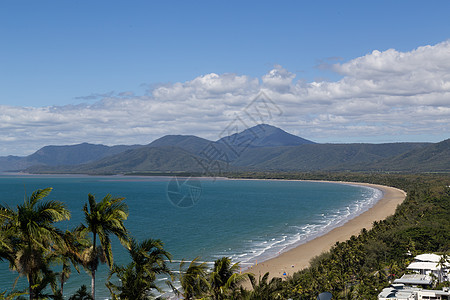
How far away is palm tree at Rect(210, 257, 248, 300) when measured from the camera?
57.5ft

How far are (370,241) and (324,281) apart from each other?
1940 centimetres

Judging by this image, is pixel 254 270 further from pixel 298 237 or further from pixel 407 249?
pixel 298 237

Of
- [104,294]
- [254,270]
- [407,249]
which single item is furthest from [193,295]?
[407,249]

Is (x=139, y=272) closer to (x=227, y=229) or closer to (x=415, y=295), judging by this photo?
(x=415, y=295)

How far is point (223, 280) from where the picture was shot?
1834 cm

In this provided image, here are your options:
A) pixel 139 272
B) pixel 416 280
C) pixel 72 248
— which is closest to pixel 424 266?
pixel 416 280

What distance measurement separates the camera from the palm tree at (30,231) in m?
12.0

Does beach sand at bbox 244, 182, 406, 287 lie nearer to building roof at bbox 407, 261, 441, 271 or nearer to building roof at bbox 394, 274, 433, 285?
building roof at bbox 407, 261, 441, 271

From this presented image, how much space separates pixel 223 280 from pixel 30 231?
9.07m

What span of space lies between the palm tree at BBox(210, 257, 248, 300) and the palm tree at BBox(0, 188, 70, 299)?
7.29 meters

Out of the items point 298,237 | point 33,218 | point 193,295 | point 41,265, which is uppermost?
point 33,218

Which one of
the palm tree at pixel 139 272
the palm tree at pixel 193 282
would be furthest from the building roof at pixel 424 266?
the palm tree at pixel 139 272

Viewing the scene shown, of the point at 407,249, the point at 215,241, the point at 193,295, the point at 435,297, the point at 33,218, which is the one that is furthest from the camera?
the point at 215,241

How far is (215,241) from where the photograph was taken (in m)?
77.2
